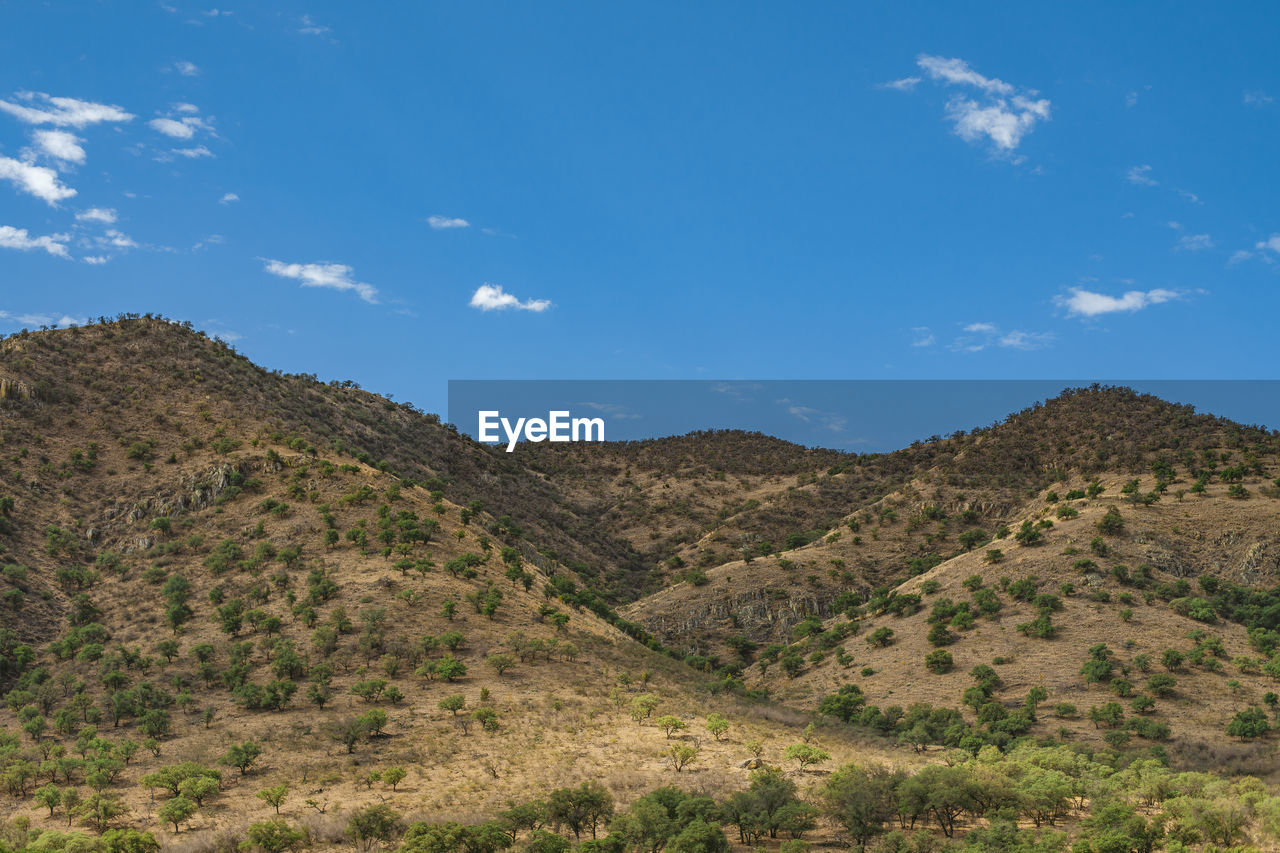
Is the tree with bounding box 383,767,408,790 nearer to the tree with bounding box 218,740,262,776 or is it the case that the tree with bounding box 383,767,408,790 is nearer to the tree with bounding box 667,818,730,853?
the tree with bounding box 218,740,262,776

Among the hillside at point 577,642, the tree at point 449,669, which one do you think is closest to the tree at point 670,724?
the hillside at point 577,642

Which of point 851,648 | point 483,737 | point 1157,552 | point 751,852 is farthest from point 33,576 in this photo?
point 1157,552

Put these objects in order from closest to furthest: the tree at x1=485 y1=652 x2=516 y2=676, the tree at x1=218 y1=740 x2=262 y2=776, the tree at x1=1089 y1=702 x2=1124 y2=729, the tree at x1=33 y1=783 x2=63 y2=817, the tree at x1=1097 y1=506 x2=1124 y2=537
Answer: the tree at x1=33 y1=783 x2=63 y2=817 → the tree at x1=218 y1=740 x2=262 y2=776 → the tree at x1=1089 y1=702 x2=1124 y2=729 → the tree at x1=485 y1=652 x2=516 y2=676 → the tree at x1=1097 y1=506 x2=1124 y2=537

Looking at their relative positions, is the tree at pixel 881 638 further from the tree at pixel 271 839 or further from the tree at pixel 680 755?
the tree at pixel 271 839

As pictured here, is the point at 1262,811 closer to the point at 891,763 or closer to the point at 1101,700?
the point at 891,763

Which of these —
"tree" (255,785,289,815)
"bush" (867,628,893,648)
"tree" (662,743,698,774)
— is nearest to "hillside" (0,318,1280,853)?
"tree" (662,743,698,774)
